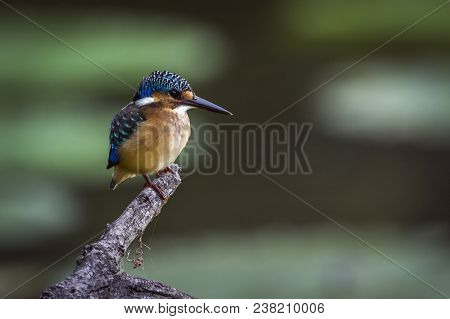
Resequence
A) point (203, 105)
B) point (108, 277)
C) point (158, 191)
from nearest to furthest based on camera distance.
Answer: point (108, 277) → point (158, 191) → point (203, 105)

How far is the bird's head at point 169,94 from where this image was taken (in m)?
2.34

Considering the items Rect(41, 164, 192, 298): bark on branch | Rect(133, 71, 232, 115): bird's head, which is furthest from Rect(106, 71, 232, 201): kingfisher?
Rect(41, 164, 192, 298): bark on branch

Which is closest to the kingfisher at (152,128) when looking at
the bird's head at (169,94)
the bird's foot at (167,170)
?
the bird's head at (169,94)

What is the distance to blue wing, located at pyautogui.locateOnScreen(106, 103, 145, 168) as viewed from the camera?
7.54 feet

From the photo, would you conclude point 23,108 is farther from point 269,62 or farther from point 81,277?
point 81,277

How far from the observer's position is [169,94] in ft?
7.71

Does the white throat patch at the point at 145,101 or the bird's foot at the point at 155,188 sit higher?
the white throat patch at the point at 145,101

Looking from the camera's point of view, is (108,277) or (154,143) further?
(154,143)

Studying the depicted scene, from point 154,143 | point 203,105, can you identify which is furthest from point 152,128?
point 203,105

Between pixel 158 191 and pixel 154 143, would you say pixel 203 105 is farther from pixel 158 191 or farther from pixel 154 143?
pixel 158 191

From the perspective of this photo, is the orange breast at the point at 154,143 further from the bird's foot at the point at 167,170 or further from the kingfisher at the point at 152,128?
the bird's foot at the point at 167,170

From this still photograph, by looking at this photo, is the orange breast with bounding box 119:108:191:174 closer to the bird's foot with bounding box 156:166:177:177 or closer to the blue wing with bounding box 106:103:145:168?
the blue wing with bounding box 106:103:145:168

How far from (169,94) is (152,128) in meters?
0.12
